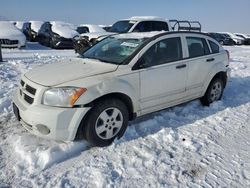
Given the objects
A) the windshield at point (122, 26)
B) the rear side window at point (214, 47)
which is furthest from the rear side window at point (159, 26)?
the rear side window at point (214, 47)

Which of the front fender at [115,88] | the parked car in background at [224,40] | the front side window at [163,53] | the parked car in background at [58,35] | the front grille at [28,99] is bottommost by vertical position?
the parked car in background at [224,40]

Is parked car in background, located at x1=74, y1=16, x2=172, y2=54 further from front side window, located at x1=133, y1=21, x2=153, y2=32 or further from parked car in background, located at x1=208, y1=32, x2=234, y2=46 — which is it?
parked car in background, located at x1=208, y1=32, x2=234, y2=46

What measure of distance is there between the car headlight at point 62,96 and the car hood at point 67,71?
143 mm

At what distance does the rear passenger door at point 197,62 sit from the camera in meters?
5.07

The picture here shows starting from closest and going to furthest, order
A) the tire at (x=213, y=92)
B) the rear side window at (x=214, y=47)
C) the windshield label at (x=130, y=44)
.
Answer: the windshield label at (x=130, y=44)
the tire at (x=213, y=92)
the rear side window at (x=214, y=47)

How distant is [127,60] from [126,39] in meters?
0.82

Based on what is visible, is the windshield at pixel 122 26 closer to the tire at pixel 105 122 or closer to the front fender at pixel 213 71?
the front fender at pixel 213 71

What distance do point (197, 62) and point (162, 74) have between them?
105 cm

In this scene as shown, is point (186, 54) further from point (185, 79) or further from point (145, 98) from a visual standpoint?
point (145, 98)

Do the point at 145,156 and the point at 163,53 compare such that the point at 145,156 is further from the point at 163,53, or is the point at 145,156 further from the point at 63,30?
the point at 63,30

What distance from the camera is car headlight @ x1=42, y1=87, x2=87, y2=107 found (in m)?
3.57

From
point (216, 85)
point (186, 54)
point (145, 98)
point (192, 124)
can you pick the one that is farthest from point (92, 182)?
point (216, 85)

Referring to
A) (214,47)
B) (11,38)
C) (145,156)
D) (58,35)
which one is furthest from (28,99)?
(58,35)

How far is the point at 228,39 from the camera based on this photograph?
29.2 meters
